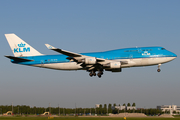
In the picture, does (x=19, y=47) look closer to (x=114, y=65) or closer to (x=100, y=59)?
(x=100, y=59)

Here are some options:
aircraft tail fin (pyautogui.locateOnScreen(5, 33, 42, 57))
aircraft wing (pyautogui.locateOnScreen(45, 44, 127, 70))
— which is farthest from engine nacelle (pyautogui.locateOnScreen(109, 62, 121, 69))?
aircraft tail fin (pyautogui.locateOnScreen(5, 33, 42, 57))

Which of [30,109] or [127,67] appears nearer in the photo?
[127,67]

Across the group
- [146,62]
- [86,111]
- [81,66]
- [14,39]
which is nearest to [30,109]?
[86,111]

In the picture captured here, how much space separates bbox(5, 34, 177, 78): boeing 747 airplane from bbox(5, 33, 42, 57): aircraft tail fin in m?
0.93

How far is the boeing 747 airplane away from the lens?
46.0m

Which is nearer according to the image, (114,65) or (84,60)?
(114,65)

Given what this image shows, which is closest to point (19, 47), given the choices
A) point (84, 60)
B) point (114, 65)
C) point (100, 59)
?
point (84, 60)

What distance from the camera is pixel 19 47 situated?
180 feet

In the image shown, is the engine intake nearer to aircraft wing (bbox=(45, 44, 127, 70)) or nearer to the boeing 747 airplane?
the boeing 747 airplane

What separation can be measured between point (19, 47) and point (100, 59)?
20.4 meters

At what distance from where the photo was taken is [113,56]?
Result: 4738cm

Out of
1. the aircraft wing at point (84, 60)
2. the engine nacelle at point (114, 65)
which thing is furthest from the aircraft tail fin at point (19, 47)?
the engine nacelle at point (114, 65)

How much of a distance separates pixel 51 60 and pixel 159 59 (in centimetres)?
2214

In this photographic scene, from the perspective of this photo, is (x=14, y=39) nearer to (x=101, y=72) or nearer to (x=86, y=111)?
(x=101, y=72)
